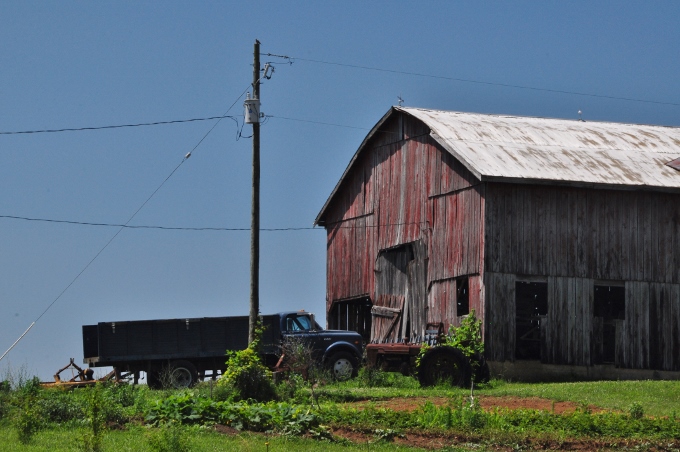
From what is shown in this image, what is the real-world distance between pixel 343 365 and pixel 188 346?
4475 millimetres

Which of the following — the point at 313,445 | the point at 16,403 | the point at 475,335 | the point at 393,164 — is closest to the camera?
the point at 313,445

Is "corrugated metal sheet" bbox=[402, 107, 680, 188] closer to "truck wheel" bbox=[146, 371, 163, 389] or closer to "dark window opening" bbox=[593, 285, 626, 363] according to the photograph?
"dark window opening" bbox=[593, 285, 626, 363]

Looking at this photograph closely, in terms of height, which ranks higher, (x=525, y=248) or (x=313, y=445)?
(x=525, y=248)

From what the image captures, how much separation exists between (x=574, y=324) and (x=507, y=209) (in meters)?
3.88

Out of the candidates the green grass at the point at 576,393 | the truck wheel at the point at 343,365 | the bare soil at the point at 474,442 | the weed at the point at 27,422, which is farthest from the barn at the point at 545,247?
the weed at the point at 27,422

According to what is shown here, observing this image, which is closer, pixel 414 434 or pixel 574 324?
pixel 414 434

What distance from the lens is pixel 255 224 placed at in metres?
27.2

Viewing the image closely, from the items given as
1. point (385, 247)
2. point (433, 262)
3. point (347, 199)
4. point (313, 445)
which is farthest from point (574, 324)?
point (313, 445)

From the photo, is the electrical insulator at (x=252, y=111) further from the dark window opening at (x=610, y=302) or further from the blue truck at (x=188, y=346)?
the dark window opening at (x=610, y=302)

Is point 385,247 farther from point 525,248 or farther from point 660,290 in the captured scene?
point 660,290

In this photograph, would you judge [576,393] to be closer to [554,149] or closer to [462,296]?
[462,296]

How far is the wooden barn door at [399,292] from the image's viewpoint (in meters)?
35.0

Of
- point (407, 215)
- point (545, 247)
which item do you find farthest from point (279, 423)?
point (407, 215)

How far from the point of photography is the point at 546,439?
1702 centimetres
